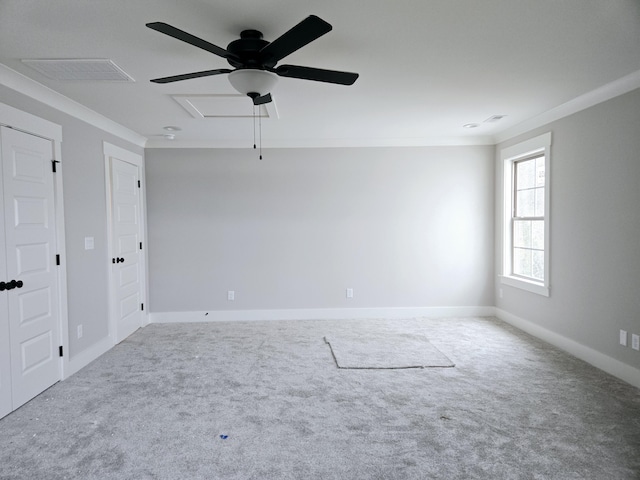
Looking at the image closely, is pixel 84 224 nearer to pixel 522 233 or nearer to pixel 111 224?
pixel 111 224

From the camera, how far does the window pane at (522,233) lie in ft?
15.4

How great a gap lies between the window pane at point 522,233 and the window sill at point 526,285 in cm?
44

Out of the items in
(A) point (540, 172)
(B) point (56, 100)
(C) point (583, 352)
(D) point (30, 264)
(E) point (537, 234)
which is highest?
(B) point (56, 100)

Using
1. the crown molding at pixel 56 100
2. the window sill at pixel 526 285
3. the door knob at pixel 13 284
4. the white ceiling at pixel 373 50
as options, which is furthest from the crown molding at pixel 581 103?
the door knob at pixel 13 284

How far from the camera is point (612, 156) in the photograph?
3.27m

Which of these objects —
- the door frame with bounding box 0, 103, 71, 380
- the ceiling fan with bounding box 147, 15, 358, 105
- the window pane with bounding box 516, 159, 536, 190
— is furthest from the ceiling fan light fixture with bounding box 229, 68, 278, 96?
the window pane with bounding box 516, 159, 536, 190

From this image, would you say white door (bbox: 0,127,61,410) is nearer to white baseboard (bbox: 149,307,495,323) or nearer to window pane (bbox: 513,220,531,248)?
white baseboard (bbox: 149,307,495,323)

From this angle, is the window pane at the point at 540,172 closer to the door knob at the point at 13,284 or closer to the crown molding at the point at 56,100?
the crown molding at the point at 56,100

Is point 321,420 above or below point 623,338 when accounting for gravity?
below

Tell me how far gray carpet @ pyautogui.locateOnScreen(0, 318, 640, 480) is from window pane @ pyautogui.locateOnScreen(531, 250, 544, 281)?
0.91 metres

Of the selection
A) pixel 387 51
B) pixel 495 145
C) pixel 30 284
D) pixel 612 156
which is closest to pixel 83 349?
pixel 30 284

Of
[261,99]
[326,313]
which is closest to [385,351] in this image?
[326,313]

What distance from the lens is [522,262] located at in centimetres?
485

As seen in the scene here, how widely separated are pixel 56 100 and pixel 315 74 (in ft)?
8.28
